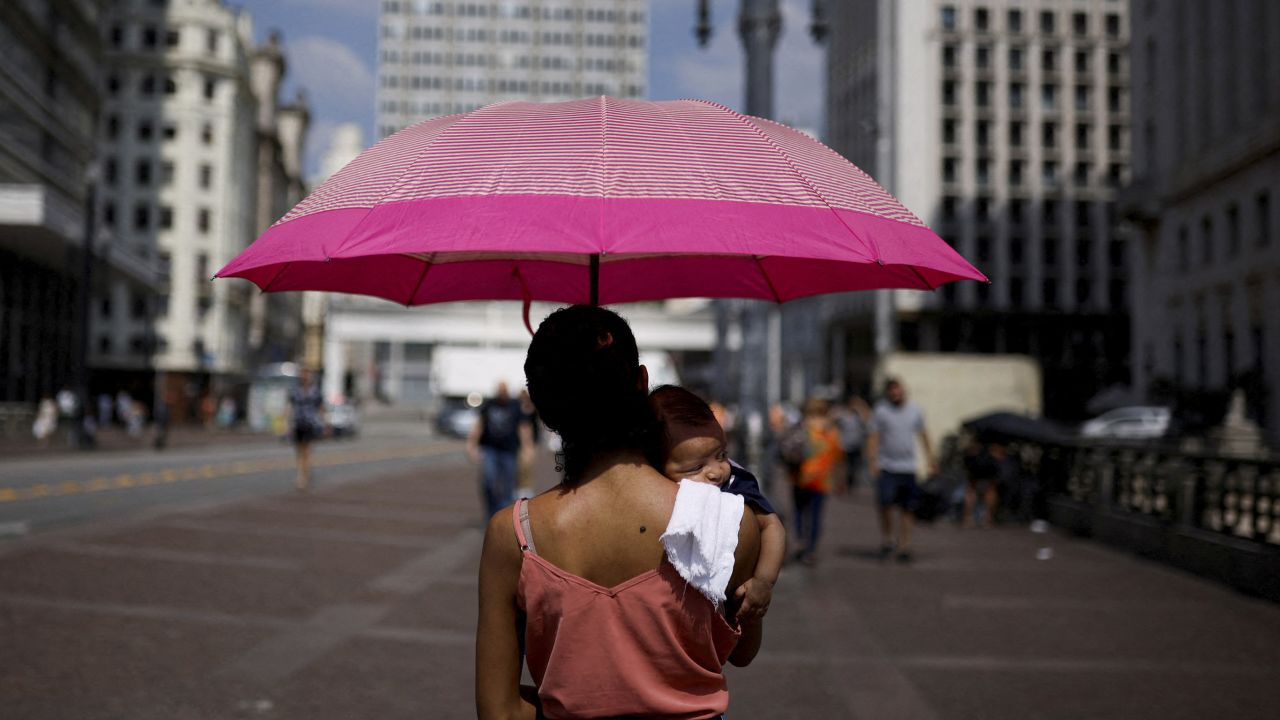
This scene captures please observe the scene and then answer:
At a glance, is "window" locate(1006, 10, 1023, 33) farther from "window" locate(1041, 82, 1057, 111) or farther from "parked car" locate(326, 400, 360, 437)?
"parked car" locate(326, 400, 360, 437)

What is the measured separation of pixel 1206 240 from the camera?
136 feet

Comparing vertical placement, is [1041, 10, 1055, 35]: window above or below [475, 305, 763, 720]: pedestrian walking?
above

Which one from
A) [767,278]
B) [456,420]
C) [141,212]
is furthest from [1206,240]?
[141,212]

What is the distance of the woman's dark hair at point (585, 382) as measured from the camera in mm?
2133

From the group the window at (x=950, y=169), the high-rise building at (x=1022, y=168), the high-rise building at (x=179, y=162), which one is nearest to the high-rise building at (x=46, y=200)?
the high-rise building at (x=179, y=162)

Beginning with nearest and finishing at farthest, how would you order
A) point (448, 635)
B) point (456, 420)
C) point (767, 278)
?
point (767, 278) < point (448, 635) < point (456, 420)

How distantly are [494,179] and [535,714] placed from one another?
107 centimetres

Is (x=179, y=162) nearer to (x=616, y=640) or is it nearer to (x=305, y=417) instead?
(x=305, y=417)

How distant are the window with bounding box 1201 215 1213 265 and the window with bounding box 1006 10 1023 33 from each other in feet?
110

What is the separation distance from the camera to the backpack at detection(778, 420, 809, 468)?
441 inches

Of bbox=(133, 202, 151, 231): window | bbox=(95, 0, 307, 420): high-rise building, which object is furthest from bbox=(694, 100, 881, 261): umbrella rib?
bbox=(133, 202, 151, 231): window

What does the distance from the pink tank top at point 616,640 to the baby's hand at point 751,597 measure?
0.06 meters

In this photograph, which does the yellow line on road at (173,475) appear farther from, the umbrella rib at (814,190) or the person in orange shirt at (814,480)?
the umbrella rib at (814,190)

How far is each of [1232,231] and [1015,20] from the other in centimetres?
3630
